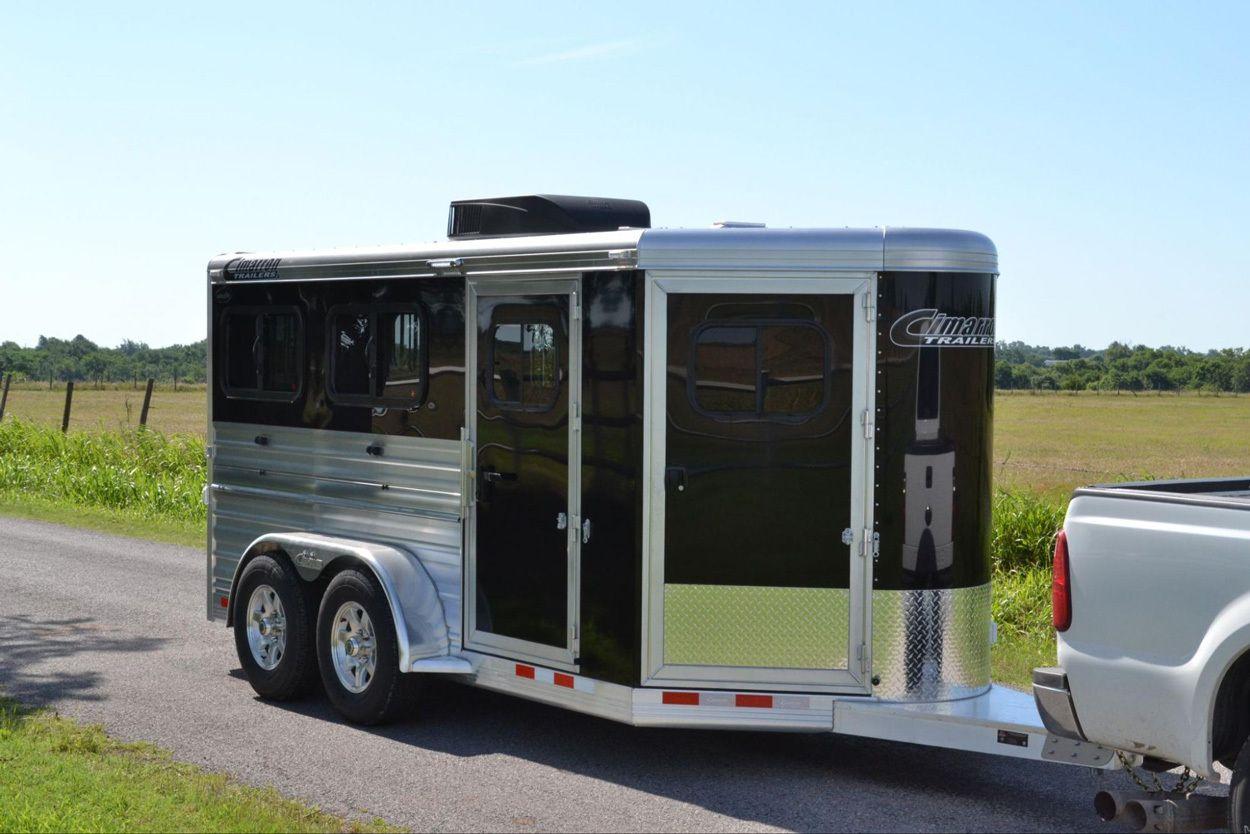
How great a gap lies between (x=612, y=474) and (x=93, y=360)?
87.6 metres

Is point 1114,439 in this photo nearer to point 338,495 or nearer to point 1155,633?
point 338,495

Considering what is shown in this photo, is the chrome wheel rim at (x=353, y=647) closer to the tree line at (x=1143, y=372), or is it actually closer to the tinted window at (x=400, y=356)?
the tinted window at (x=400, y=356)

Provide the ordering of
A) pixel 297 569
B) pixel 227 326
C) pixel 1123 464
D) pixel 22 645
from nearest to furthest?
pixel 297 569
pixel 227 326
pixel 22 645
pixel 1123 464

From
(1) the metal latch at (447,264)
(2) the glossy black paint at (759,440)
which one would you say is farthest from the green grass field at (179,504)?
(1) the metal latch at (447,264)

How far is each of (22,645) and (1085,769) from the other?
7.04m

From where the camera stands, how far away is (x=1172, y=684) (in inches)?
195

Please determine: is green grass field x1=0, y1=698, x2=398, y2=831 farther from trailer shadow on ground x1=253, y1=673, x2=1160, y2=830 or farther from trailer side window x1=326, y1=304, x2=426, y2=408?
trailer side window x1=326, y1=304, x2=426, y2=408

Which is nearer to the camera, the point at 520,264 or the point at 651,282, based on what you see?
the point at 651,282

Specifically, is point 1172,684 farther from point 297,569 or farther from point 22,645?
point 22,645

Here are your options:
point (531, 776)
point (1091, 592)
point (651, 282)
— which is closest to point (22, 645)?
point (531, 776)

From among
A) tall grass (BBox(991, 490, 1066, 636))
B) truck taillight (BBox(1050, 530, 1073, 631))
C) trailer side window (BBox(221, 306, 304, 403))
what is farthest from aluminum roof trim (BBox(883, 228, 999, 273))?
tall grass (BBox(991, 490, 1066, 636))

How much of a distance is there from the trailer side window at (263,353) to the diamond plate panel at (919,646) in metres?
3.91

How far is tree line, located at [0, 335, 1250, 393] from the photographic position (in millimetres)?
68062

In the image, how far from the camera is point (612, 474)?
664cm
